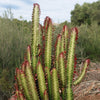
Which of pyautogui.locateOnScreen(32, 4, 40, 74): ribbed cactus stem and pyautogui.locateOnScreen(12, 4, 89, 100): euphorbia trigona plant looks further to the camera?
pyautogui.locateOnScreen(32, 4, 40, 74): ribbed cactus stem

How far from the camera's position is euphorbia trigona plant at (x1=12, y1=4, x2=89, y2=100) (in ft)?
6.95

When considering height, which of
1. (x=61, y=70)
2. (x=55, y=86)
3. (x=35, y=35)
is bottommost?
(x=55, y=86)

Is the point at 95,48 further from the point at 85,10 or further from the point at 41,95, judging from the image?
the point at 85,10

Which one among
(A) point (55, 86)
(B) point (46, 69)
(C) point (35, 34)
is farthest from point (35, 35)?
(A) point (55, 86)

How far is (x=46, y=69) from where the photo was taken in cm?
220

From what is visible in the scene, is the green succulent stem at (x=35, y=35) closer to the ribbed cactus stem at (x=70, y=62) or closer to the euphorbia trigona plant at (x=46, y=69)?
the euphorbia trigona plant at (x=46, y=69)

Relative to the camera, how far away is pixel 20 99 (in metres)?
2.16

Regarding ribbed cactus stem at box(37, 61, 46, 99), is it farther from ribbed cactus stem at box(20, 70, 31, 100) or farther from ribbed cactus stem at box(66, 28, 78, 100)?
ribbed cactus stem at box(66, 28, 78, 100)

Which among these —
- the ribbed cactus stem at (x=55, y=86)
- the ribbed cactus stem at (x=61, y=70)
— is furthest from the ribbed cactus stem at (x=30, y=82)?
the ribbed cactus stem at (x=61, y=70)

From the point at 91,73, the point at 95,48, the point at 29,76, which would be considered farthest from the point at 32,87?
the point at 95,48

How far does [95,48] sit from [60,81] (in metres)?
6.73

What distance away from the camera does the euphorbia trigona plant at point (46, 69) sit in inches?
83.4

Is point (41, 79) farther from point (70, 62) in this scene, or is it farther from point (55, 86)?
point (70, 62)

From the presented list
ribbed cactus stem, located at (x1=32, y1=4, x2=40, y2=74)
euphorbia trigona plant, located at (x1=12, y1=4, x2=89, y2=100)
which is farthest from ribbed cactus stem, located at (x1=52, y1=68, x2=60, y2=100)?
ribbed cactus stem, located at (x1=32, y1=4, x2=40, y2=74)
